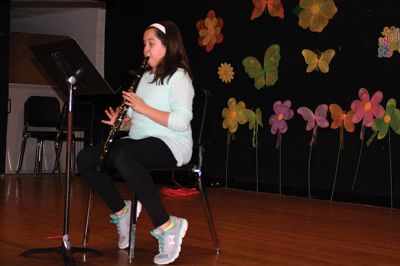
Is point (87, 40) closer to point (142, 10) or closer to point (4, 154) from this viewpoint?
point (142, 10)

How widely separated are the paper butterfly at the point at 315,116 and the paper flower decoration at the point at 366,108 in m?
0.29

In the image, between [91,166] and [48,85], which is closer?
[91,166]

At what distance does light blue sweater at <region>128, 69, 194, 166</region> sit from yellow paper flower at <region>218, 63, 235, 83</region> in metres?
3.65

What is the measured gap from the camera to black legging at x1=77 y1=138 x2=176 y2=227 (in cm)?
261

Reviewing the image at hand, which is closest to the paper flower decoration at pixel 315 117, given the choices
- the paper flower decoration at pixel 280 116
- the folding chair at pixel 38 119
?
the paper flower decoration at pixel 280 116

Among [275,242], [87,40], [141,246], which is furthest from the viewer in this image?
[87,40]

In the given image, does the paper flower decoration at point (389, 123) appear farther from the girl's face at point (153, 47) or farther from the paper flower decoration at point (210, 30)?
the girl's face at point (153, 47)

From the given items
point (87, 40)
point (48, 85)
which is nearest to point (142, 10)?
point (87, 40)

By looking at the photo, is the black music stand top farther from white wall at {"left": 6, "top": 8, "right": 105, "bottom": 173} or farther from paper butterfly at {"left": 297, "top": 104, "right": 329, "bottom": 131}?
white wall at {"left": 6, "top": 8, "right": 105, "bottom": 173}

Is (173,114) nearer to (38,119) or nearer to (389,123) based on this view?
(389,123)

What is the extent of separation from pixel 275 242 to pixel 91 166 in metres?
1.00

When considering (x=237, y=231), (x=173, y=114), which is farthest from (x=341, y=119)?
(x=173, y=114)

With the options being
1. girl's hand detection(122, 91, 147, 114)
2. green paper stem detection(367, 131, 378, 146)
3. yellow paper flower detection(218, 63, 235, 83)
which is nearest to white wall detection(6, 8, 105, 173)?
yellow paper flower detection(218, 63, 235, 83)

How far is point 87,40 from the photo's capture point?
7891 mm
